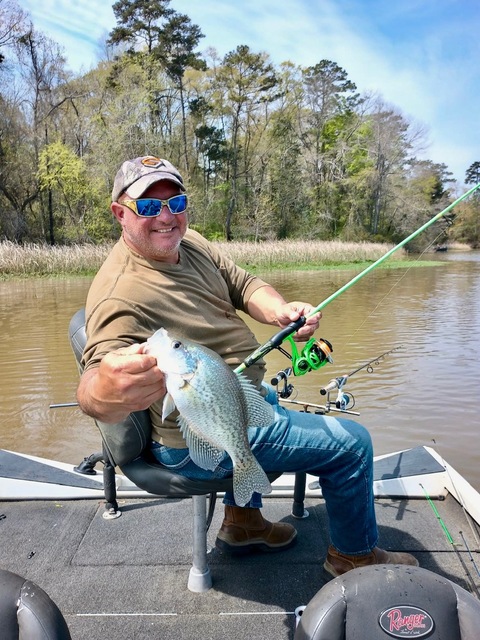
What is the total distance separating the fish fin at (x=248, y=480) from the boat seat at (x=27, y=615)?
0.64m

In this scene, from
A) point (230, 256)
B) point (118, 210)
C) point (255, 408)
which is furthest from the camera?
point (230, 256)

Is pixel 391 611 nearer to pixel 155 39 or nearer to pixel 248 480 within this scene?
pixel 248 480

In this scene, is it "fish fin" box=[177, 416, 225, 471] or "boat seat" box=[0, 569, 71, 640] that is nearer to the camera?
"boat seat" box=[0, 569, 71, 640]

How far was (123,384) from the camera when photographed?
61.6 inches

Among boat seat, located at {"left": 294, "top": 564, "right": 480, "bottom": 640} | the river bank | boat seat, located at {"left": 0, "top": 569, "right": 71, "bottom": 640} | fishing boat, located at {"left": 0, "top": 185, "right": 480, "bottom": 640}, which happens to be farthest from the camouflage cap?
the river bank

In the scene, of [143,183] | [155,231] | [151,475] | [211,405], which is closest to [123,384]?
[211,405]

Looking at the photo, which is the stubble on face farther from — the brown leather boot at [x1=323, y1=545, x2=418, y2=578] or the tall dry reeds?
the tall dry reeds

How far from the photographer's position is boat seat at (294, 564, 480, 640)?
1.42m

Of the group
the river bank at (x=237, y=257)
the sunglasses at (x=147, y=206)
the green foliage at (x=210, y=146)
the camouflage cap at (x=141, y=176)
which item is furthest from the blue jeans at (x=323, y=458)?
the green foliage at (x=210, y=146)

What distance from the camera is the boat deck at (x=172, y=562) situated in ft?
7.20

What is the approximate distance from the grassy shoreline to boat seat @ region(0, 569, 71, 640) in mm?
20627

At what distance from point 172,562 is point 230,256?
73.6 ft

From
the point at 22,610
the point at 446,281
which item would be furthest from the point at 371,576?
the point at 446,281

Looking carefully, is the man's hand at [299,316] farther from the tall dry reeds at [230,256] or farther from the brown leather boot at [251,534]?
the tall dry reeds at [230,256]
